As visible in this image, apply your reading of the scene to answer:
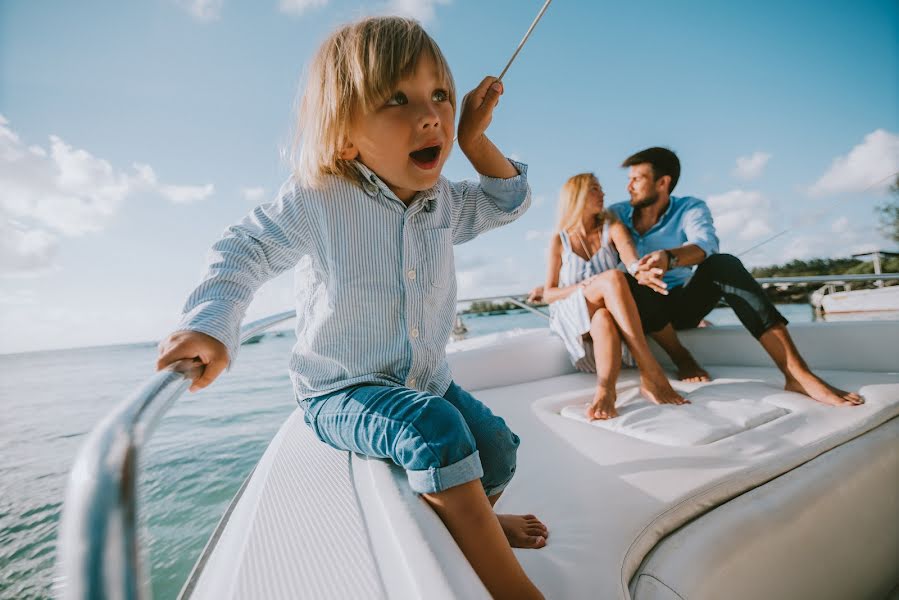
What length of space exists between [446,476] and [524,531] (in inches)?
8.5

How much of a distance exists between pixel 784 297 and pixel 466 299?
17196mm

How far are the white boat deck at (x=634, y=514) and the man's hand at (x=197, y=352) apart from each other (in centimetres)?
24

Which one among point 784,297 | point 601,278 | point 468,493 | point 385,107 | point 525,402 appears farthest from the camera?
point 784,297

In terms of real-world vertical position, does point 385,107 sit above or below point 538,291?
above

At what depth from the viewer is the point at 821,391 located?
127 cm

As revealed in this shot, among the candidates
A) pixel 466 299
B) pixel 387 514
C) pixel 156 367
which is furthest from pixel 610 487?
pixel 466 299

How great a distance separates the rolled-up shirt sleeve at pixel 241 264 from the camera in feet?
1.98

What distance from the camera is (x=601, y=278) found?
5.56 ft

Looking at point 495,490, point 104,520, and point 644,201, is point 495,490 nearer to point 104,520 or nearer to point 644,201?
A: point 104,520

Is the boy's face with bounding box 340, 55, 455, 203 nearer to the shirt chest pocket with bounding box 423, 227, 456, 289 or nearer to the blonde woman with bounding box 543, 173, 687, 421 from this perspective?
the shirt chest pocket with bounding box 423, 227, 456, 289

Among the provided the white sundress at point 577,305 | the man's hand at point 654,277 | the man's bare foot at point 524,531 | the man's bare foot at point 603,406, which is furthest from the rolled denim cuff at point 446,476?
the white sundress at point 577,305

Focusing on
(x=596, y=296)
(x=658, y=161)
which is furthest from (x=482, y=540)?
(x=658, y=161)

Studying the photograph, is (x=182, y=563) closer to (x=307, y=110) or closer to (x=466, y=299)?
(x=466, y=299)

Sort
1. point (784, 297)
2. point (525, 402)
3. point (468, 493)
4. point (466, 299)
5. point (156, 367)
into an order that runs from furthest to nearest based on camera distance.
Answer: point (784, 297) → point (466, 299) → point (525, 402) → point (468, 493) → point (156, 367)
